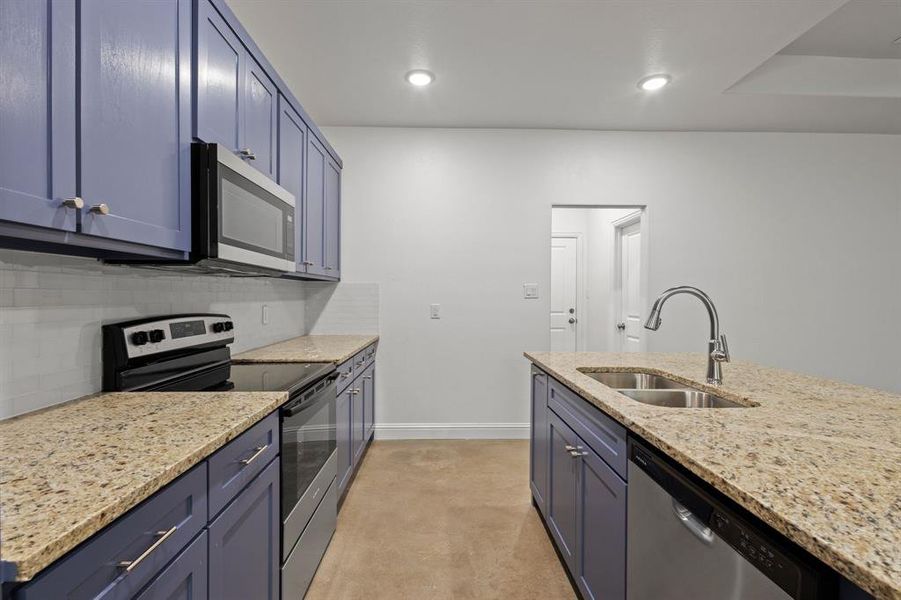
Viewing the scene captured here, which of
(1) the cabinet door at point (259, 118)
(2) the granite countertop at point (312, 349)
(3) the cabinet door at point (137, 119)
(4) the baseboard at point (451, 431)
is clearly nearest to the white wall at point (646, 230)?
(4) the baseboard at point (451, 431)

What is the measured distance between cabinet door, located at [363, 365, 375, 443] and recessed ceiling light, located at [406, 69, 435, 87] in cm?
200

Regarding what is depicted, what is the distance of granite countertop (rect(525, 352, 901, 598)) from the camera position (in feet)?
1.83

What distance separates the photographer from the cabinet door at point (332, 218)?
303 cm

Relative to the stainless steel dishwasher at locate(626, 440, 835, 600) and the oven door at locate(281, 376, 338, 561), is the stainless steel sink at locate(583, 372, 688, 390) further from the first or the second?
the oven door at locate(281, 376, 338, 561)

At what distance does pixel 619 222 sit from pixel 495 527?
3.28 metres

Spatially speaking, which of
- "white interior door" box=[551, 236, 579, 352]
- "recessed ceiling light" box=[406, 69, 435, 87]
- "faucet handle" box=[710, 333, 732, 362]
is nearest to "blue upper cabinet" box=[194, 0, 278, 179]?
"recessed ceiling light" box=[406, 69, 435, 87]

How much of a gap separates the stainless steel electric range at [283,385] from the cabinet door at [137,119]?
47 cm

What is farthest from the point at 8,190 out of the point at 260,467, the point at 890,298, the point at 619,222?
the point at 890,298

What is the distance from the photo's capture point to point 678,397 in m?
1.75

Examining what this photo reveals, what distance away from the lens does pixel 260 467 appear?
1242 millimetres

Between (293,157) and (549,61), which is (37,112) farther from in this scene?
(549,61)

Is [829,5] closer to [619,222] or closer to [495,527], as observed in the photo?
[619,222]

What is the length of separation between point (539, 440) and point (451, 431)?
1422mm

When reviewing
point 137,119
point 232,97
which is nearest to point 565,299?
point 232,97
